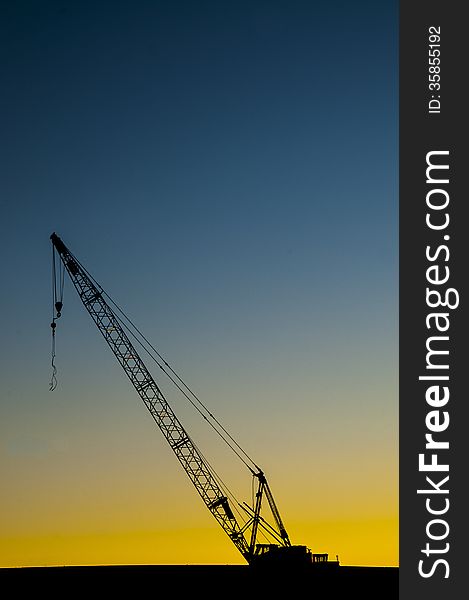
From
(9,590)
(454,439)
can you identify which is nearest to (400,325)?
(454,439)

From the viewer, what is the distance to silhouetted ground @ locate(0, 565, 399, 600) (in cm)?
11950

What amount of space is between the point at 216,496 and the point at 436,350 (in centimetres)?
8461

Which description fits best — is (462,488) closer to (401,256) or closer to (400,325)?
(400,325)

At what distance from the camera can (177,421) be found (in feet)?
384

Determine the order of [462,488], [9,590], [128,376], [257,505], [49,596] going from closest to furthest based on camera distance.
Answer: [462,488] < [128,376] < [257,505] < [49,596] < [9,590]

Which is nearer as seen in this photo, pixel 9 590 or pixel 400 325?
pixel 400 325

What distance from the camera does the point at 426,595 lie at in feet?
132

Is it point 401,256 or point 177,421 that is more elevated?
point 177,421

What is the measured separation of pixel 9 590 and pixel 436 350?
122 metres

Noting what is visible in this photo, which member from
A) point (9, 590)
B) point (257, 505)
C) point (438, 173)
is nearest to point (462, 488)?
point (438, 173)

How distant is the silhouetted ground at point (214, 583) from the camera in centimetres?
11950

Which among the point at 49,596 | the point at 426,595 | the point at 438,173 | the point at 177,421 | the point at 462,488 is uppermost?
the point at 177,421

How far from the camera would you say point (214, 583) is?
156750 mm

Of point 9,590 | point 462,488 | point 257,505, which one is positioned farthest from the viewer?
point 9,590
